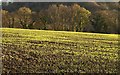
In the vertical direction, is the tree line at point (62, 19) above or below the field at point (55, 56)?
above

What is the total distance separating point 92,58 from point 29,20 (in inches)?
512

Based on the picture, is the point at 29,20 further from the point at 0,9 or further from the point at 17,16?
the point at 0,9

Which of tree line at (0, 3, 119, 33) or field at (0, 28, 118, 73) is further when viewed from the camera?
tree line at (0, 3, 119, 33)

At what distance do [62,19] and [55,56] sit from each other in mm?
12179

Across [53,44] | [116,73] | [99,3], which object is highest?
[99,3]

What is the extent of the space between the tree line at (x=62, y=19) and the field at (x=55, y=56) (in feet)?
24.8

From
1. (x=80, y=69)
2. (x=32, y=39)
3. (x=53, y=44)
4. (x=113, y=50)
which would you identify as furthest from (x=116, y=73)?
(x=32, y=39)

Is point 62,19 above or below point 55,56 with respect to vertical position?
above

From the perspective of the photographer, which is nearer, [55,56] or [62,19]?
[55,56]

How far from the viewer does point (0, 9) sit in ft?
77.7

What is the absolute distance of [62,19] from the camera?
2545 cm

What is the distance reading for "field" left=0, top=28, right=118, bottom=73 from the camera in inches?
473

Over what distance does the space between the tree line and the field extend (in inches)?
297

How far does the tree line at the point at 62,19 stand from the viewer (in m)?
24.4
